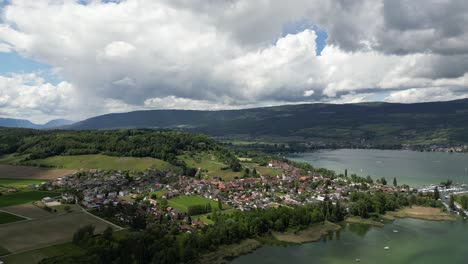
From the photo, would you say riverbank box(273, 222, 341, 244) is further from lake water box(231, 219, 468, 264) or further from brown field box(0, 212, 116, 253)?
brown field box(0, 212, 116, 253)

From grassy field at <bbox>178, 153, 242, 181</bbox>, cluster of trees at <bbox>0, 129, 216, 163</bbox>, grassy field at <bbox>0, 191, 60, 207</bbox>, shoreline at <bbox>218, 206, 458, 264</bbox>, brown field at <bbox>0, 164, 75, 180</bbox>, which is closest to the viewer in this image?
shoreline at <bbox>218, 206, 458, 264</bbox>

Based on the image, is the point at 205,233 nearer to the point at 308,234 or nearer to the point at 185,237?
the point at 185,237

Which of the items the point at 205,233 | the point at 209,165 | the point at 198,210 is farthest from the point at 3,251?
the point at 209,165

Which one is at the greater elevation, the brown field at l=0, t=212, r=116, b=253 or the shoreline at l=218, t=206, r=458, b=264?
the brown field at l=0, t=212, r=116, b=253

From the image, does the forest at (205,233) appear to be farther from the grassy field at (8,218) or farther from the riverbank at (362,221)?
the grassy field at (8,218)

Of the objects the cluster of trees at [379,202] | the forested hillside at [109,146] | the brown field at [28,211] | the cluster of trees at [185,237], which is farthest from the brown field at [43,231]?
the forested hillside at [109,146]

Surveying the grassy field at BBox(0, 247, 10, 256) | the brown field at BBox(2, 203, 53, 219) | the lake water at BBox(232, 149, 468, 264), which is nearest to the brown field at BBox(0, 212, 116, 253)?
the grassy field at BBox(0, 247, 10, 256)

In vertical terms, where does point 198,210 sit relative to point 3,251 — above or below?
below
